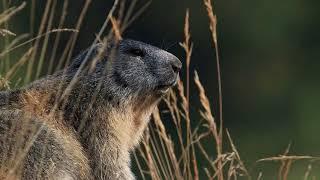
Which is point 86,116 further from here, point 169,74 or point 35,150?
point 169,74

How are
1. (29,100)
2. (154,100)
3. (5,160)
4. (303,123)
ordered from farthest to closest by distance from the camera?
(303,123) → (154,100) → (29,100) → (5,160)

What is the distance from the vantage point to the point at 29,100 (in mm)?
8984

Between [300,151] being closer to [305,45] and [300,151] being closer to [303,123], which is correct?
[303,123]

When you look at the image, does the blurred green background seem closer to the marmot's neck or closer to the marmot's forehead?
the marmot's forehead

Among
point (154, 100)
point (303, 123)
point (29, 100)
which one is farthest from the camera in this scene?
point (303, 123)

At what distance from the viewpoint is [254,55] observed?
148ft

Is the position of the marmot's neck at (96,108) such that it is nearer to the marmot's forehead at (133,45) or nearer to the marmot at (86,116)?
the marmot at (86,116)

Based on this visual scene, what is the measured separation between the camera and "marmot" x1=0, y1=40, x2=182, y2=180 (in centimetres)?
847

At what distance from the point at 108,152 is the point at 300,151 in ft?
86.9

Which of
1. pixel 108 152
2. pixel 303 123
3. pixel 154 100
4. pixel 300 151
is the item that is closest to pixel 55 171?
pixel 108 152

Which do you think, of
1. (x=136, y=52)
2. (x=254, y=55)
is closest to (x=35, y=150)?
(x=136, y=52)

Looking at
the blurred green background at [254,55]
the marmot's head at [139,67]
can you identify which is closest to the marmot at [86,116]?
the marmot's head at [139,67]

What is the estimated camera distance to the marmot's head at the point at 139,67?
10000 millimetres

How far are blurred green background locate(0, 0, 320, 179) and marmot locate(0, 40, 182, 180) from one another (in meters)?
25.3
